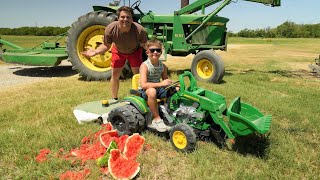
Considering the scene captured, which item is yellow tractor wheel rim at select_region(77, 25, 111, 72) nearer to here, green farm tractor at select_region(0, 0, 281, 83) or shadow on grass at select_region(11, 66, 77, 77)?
green farm tractor at select_region(0, 0, 281, 83)

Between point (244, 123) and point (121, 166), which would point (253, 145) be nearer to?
point (244, 123)

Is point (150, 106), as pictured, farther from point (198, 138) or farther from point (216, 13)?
point (216, 13)

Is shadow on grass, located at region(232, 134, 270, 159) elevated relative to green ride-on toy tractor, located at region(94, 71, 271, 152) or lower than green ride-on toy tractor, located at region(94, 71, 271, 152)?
lower

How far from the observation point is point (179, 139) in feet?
11.9

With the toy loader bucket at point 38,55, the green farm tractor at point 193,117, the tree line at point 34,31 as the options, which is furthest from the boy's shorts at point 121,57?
the tree line at point 34,31

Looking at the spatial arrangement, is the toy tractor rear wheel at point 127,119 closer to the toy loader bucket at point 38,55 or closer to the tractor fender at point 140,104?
the tractor fender at point 140,104

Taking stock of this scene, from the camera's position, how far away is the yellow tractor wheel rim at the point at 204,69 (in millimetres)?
7724

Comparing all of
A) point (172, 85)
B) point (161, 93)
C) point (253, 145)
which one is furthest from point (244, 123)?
point (161, 93)

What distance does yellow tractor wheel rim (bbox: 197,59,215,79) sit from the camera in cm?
772

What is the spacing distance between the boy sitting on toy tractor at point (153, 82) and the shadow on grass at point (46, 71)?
5.75 metres

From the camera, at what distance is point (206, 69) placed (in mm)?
7816

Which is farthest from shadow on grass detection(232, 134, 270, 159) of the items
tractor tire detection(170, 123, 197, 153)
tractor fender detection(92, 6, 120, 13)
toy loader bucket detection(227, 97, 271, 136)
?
tractor fender detection(92, 6, 120, 13)

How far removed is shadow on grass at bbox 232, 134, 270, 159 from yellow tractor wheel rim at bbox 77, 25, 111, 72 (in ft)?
15.7

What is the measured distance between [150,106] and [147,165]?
0.87 metres
